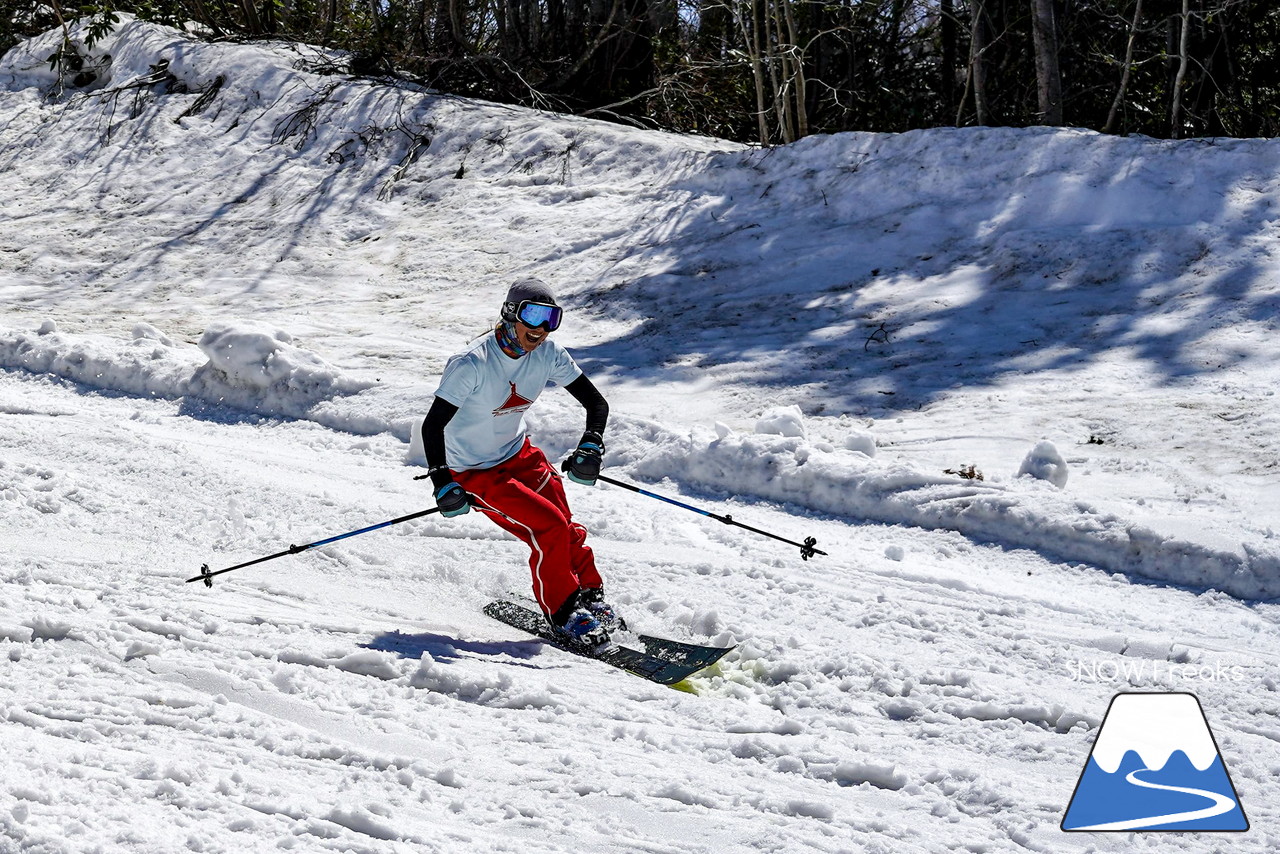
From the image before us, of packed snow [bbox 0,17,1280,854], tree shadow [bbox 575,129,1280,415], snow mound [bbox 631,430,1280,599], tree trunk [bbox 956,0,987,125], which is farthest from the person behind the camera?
tree trunk [bbox 956,0,987,125]

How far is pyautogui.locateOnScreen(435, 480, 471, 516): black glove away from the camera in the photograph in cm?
477

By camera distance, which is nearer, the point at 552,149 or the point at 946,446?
the point at 946,446

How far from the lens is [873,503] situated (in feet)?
21.0

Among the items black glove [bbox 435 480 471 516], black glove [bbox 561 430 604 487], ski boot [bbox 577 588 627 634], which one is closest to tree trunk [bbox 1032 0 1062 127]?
black glove [bbox 561 430 604 487]

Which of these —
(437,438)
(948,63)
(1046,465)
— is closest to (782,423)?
(1046,465)

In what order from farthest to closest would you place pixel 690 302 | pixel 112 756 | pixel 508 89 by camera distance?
pixel 508 89 < pixel 690 302 < pixel 112 756

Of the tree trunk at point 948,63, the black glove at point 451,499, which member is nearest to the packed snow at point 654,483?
the black glove at point 451,499

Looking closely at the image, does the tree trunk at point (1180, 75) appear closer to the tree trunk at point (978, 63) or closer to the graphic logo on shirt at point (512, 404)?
the tree trunk at point (978, 63)

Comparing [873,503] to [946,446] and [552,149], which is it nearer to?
[946,446]

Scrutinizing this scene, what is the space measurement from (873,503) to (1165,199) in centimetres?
527

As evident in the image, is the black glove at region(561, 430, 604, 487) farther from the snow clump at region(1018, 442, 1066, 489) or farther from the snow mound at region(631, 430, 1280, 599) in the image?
the snow clump at region(1018, 442, 1066, 489)

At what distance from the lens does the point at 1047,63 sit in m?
11.9

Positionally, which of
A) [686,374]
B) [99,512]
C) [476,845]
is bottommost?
[476,845]

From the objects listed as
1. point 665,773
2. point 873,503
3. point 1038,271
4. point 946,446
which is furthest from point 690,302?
point 665,773
